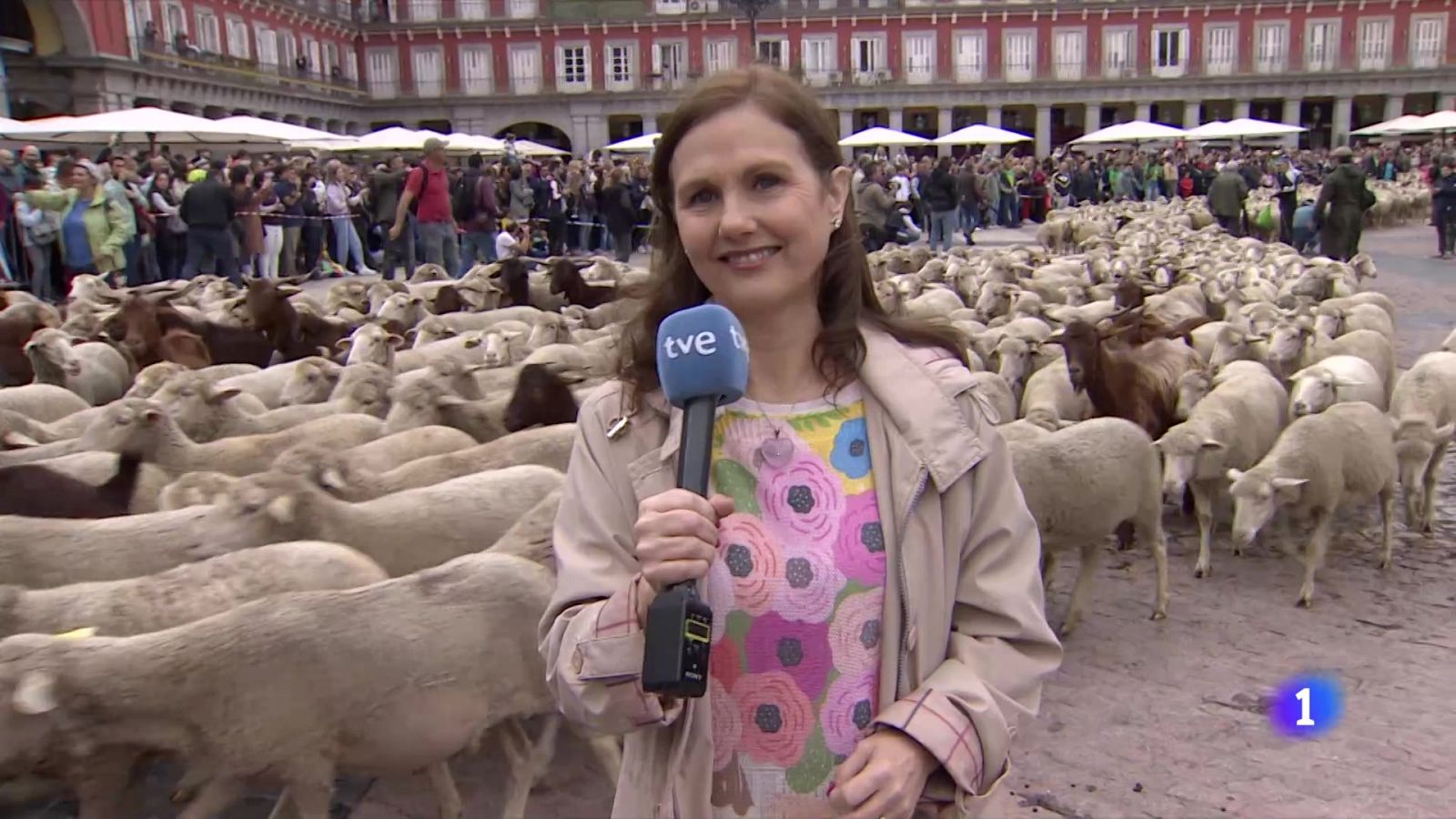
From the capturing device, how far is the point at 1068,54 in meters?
56.7

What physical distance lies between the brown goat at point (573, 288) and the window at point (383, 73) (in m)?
50.0

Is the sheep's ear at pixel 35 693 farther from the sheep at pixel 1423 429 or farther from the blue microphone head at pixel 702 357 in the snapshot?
the sheep at pixel 1423 429

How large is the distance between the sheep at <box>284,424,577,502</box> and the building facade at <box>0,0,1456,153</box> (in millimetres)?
51914

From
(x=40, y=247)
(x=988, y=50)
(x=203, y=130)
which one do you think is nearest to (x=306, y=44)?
(x=988, y=50)

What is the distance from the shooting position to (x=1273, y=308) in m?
9.19

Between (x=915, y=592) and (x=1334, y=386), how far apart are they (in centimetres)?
581

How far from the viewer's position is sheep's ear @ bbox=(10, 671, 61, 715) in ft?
9.69

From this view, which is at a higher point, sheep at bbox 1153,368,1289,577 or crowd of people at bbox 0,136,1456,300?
crowd of people at bbox 0,136,1456,300

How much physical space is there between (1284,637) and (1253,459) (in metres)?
1.70

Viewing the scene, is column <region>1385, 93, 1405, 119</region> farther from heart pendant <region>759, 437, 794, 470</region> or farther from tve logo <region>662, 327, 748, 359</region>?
tve logo <region>662, 327, 748, 359</region>

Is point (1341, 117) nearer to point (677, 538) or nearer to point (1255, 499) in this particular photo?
point (1255, 499)

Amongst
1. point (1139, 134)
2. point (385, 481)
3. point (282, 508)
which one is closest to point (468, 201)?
point (385, 481)

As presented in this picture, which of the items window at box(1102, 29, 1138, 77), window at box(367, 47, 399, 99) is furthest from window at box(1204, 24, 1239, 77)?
window at box(367, 47, 399, 99)

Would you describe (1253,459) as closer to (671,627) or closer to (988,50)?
(671,627)
